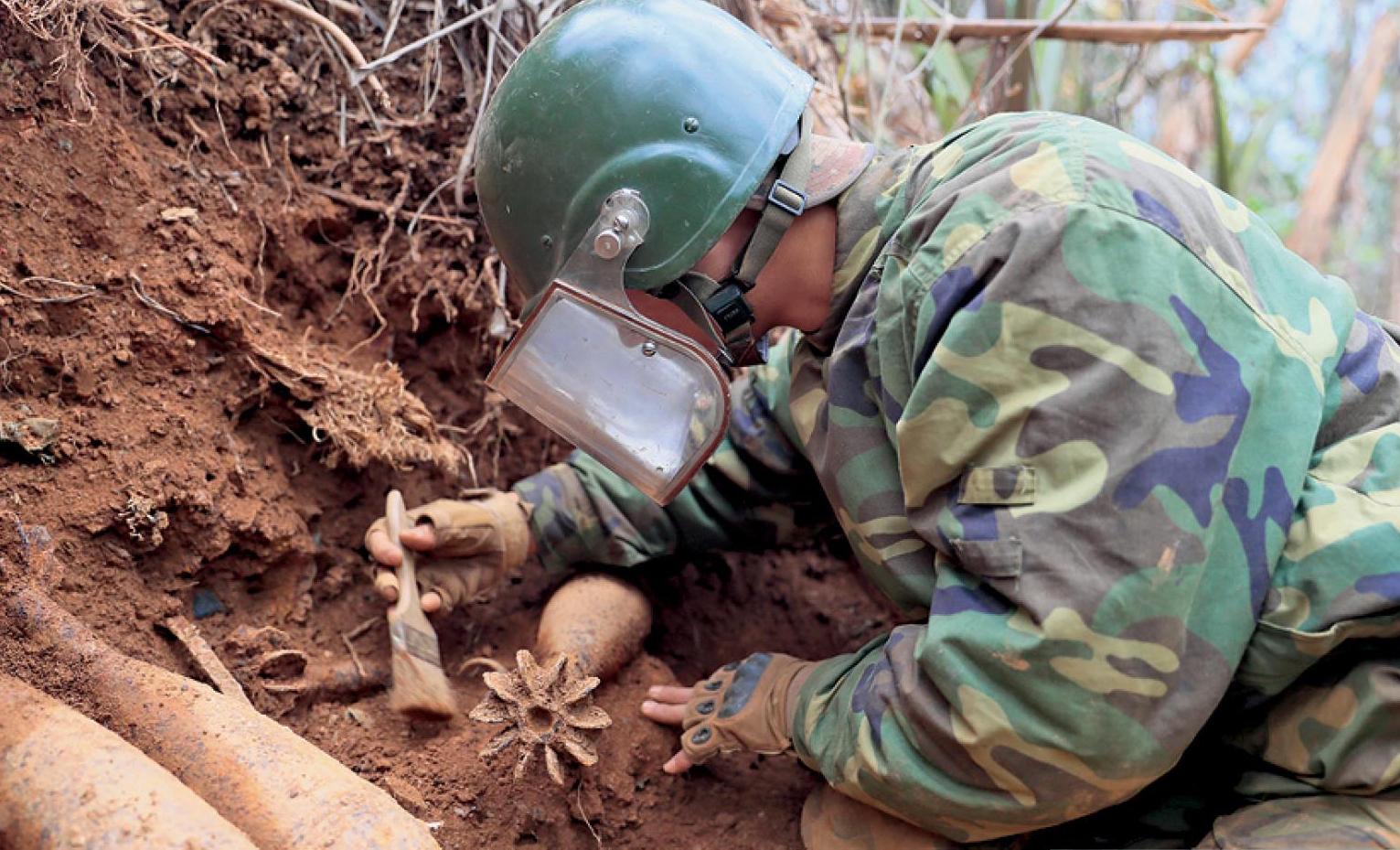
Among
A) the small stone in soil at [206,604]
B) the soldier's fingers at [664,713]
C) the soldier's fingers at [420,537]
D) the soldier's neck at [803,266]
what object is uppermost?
the soldier's neck at [803,266]

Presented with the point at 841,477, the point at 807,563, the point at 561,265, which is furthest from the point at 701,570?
the point at 561,265

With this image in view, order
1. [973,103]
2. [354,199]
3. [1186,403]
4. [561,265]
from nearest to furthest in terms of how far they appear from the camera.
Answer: [1186,403], [561,265], [354,199], [973,103]

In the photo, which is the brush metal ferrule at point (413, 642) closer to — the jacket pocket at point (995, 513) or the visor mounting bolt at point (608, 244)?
the visor mounting bolt at point (608, 244)

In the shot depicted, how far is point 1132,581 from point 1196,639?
12 centimetres

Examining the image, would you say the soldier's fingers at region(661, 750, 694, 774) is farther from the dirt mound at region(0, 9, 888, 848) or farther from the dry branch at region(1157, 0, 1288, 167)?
the dry branch at region(1157, 0, 1288, 167)

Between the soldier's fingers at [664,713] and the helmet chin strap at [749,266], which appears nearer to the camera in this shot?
the helmet chin strap at [749,266]

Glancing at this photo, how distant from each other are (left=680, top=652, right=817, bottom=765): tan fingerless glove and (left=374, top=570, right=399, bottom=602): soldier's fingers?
0.54m

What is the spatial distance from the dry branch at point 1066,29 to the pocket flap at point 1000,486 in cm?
176

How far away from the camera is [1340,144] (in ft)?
17.1

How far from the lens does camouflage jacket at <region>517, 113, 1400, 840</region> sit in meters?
1.38

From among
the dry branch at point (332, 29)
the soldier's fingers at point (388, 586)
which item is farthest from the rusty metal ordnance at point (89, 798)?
the dry branch at point (332, 29)

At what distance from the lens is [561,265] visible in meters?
1.68

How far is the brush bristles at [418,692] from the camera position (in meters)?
1.86

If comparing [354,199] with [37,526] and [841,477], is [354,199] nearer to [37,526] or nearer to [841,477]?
[37,526]
